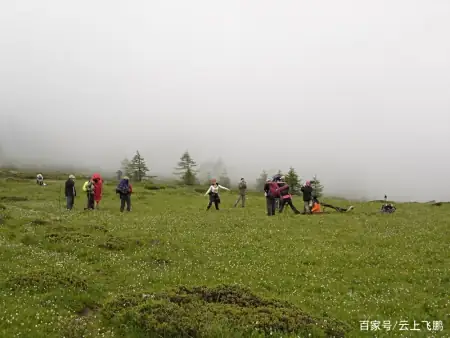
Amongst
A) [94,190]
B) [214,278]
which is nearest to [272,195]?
[94,190]

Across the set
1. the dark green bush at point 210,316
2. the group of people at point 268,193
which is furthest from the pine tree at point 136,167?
the dark green bush at point 210,316

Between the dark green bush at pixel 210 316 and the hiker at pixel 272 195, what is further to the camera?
the hiker at pixel 272 195

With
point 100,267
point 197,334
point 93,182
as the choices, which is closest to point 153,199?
point 93,182

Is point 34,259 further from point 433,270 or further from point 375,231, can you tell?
point 375,231

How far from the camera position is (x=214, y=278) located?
58.1 ft

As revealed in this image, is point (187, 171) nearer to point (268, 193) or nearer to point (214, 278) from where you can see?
point (268, 193)

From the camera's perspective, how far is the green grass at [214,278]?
1212 cm

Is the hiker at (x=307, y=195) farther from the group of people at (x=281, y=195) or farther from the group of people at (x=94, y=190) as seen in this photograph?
the group of people at (x=94, y=190)

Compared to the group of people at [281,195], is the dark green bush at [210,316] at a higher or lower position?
lower

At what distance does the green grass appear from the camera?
12.1m

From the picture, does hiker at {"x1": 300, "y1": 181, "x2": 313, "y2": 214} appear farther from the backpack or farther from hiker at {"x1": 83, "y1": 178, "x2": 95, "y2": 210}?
hiker at {"x1": 83, "y1": 178, "x2": 95, "y2": 210}

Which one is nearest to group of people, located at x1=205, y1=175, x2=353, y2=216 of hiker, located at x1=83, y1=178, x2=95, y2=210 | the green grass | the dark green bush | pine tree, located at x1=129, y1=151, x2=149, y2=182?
the green grass

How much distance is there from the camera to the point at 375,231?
29875 mm

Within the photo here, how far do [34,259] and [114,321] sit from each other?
7.72 metres
